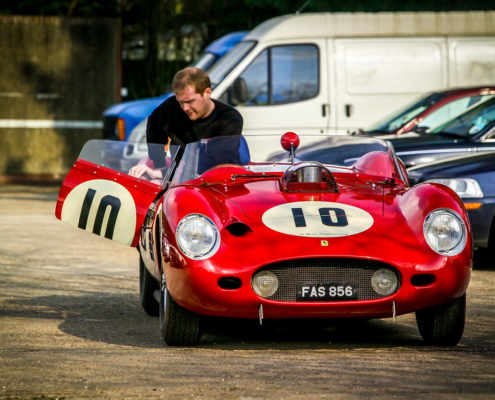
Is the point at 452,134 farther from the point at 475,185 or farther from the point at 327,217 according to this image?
the point at 327,217

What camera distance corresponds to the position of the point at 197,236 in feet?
15.1

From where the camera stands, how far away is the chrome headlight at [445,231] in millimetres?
4641

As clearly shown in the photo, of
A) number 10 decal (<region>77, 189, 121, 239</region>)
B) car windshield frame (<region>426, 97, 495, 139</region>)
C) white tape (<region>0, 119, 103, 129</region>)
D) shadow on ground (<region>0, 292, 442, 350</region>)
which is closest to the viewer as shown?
shadow on ground (<region>0, 292, 442, 350</region>)

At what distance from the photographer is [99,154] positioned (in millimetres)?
5707

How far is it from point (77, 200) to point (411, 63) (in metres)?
7.34

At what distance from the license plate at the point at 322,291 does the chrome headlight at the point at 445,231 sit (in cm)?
54

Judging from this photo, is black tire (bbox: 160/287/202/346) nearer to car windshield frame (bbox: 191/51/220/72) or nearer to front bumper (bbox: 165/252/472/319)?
front bumper (bbox: 165/252/472/319)

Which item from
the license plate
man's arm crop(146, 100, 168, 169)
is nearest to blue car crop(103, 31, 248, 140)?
man's arm crop(146, 100, 168, 169)

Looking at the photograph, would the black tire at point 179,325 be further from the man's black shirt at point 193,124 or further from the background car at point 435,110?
the background car at point 435,110

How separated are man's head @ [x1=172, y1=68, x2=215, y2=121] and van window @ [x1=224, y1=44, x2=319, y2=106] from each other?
5.67 meters

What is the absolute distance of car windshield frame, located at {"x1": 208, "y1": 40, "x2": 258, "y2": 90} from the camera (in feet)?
38.1

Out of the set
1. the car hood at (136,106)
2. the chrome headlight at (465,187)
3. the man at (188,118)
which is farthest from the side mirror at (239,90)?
the man at (188,118)

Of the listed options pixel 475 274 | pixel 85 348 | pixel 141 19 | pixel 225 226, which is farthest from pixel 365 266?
pixel 141 19

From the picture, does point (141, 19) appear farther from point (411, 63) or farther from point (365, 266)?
point (365, 266)
